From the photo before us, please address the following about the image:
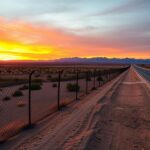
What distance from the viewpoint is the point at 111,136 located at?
1020cm

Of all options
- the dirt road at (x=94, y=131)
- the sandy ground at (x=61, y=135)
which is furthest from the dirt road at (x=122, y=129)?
the sandy ground at (x=61, y=135)

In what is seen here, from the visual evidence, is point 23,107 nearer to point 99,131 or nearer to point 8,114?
point 8,114

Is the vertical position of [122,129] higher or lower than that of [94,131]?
lower

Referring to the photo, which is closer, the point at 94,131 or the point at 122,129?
the point at 94,131

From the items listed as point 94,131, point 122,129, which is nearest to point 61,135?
point 94,131

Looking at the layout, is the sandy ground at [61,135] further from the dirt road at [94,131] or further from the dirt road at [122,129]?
the dirt road at [122,129]

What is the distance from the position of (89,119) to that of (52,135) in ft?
11.0

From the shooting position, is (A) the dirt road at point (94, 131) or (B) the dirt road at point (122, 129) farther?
(B) the dirt road at point (122, 129)

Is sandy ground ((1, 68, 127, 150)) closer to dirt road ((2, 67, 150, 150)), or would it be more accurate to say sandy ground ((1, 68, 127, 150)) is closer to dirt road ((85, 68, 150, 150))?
dirt road ((2, 67, 150, 150))

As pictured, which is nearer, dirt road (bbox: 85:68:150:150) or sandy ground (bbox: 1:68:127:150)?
sandy ground (bbox: 1:68:127:150)

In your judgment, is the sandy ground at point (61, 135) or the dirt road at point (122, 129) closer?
the sandy ground at point (61, 135)

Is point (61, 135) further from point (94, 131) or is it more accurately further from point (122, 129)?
point (122, 129)

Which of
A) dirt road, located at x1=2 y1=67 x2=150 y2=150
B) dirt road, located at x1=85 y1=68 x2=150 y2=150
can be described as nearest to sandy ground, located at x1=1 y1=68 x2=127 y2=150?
dirt road, located at x1=2 y1=67 x2=150 y2=150

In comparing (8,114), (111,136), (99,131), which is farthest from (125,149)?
(8,114)
